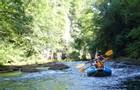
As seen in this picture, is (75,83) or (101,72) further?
(101,72)

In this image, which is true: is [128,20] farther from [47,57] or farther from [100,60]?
[100,60]

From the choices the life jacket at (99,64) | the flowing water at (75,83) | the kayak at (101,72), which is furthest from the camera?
the life jacket at (99,64)

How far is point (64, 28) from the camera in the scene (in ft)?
209

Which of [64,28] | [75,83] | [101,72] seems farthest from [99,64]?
[64,28]

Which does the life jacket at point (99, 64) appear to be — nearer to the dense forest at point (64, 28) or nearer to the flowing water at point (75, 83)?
the flowing water at point (75, 83)

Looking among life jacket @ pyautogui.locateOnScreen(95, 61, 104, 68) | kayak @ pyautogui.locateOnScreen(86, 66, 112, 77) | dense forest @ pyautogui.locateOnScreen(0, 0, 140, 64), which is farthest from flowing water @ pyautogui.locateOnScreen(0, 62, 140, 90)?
dense forest @ pyautogui.locateOnScreen(0, 0, 140, 64)

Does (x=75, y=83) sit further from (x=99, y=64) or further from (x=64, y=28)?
(x=64, y=28)

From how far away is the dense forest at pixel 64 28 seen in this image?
11930mm

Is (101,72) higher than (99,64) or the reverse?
the reverse

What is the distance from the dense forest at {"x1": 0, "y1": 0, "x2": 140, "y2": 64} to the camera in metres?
11.9

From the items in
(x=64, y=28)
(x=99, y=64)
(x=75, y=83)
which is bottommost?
(x=75, y=83)

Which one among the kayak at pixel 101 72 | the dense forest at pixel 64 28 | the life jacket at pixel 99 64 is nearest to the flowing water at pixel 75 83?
the kayak at pixel 101 72

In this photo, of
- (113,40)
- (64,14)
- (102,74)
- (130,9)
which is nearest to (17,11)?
(102,74)

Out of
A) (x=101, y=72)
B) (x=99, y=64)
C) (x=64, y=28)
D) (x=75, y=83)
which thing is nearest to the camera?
(x=75, y=83)
